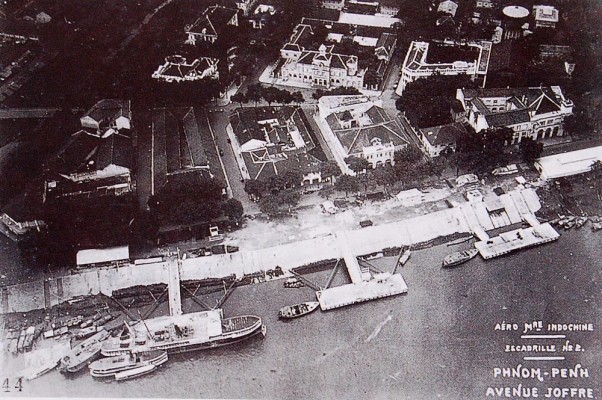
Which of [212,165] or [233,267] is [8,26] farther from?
[233,267]

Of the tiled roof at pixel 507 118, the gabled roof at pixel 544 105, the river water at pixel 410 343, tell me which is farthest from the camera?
the gabled roof at pixel 544 105

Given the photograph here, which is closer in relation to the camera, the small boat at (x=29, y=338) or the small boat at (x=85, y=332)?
the small boat at (x=29, y=338)

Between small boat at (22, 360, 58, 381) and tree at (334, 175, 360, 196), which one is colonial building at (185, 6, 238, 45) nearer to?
tree at (334, 175, 360, 196)

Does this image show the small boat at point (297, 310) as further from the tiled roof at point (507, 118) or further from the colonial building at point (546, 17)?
the colonial building at point (546, 17)

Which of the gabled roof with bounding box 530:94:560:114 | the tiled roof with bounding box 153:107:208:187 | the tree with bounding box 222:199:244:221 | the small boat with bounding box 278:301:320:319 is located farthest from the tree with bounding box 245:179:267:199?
the gabled roof with bounding box 530:94:560:114

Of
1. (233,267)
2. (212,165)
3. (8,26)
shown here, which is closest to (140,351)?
(233,267)

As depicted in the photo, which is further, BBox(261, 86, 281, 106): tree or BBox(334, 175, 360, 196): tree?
BBox(261, 86, 281, 106): tree

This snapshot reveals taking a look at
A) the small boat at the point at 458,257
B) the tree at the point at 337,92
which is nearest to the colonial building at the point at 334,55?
the tree at the point at 337,92
